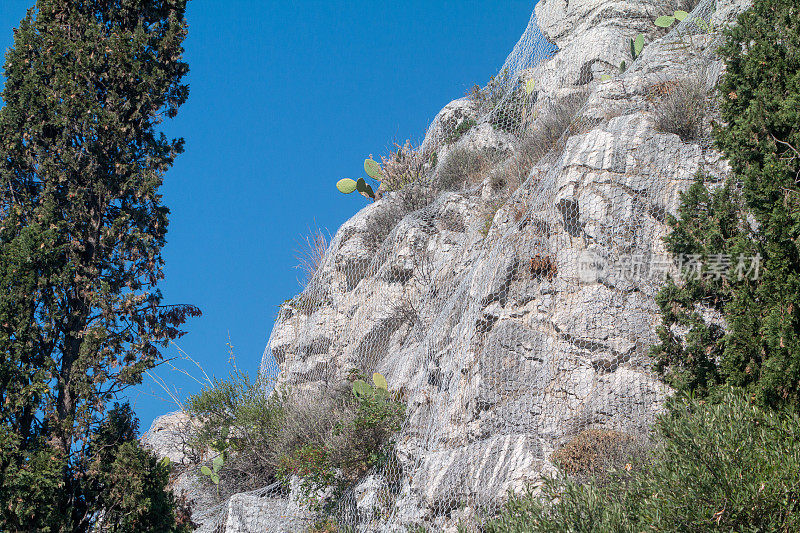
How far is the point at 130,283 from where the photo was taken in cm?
855

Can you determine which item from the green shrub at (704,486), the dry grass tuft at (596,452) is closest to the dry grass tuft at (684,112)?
the dry grass tuft at (596,452)

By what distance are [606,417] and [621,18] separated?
11078mm

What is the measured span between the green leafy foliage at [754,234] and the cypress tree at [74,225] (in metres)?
6.08

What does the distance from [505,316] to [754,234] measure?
9.62 ft

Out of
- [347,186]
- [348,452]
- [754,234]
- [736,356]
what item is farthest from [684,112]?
[347,186]

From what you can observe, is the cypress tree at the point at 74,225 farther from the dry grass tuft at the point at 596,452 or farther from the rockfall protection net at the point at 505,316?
the dry grass tuft at the point at 596,452

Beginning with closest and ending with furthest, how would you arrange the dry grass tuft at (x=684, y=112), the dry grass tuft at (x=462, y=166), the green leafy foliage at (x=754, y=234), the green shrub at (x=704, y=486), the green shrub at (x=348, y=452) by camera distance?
the green shrub at (x=704, y=486) < the green leafy foliage at (x=754, y=234) < the green shrub at (x=348, y=452) < the dry grass tuft at (x=684, y=112) < the dry grass tuft at (x=462, y=166)

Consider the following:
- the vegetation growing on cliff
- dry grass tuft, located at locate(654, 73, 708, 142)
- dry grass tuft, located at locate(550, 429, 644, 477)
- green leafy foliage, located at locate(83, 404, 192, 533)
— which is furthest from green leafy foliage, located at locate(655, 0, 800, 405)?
green leafy foliage, located at locate(83, 404, 192, 533)

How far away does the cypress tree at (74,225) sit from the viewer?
7406 millimetres

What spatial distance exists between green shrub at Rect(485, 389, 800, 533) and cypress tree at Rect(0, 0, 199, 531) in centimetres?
492

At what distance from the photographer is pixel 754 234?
6.12 meters

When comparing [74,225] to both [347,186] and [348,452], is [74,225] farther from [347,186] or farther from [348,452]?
[347,186]

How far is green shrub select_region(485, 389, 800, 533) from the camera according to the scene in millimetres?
4395

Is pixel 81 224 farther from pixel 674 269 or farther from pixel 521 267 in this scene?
pixel 674 269
